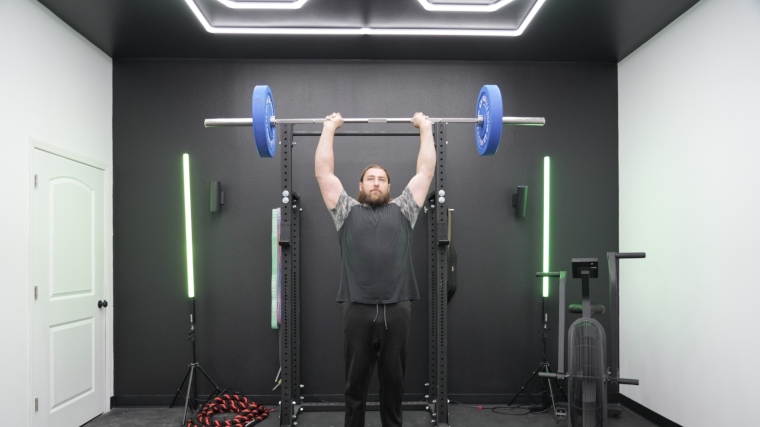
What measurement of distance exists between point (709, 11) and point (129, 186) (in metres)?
4.26

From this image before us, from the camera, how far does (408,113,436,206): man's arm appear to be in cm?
269

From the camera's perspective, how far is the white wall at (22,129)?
9.54ft

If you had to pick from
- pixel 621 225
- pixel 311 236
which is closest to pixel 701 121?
pixel 621 225

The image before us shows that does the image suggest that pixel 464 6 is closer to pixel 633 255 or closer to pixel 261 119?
pixel 261 119

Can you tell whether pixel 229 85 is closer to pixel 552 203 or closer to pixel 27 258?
pixel 27 258

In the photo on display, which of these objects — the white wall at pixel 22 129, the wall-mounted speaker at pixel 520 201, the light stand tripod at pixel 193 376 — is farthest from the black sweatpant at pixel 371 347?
the white wall at pixel 22 129

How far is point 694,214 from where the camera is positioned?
3.29 metres

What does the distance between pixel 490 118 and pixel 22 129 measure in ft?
9.01

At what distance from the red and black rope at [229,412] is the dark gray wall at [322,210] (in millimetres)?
198

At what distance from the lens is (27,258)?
10.1 feet

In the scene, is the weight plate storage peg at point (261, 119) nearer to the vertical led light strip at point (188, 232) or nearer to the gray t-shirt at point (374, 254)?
the gray t-shirt at point (374, 254)

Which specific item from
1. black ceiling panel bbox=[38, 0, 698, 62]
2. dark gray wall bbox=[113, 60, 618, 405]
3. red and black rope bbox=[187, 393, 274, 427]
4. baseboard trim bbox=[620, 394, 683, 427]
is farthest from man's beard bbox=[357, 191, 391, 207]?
baseboard trim bbox=[620, 394, 683, 427]

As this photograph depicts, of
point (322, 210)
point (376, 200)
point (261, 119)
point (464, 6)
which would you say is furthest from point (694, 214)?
point (261, 119)

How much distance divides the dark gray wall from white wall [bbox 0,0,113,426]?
0.69 m
